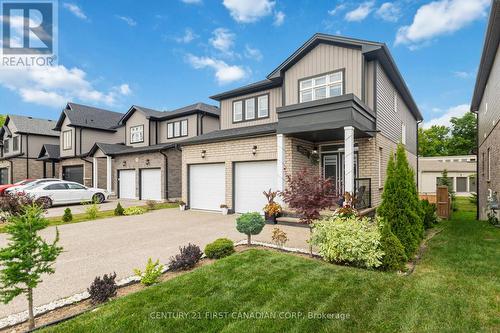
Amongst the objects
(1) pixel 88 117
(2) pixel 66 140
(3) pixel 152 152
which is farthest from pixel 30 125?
(3) pixel 152 152

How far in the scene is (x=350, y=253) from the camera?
512 cm

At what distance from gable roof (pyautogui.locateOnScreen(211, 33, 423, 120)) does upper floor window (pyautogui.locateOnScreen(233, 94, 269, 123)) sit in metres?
0.54

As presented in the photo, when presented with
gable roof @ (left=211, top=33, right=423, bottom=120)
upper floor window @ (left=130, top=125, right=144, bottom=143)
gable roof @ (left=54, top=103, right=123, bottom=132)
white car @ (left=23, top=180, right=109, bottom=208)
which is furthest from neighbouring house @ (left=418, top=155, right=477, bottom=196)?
gable roof @ (left=54, top=103, right=123, bottom=132)

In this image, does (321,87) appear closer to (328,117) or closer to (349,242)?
(328,117)

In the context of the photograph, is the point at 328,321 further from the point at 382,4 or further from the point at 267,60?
the point at 267,60

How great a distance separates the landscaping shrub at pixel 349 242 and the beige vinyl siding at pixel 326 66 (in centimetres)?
663

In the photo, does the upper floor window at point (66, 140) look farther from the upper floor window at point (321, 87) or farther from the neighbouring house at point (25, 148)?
the upper floor window at point (321, 87)

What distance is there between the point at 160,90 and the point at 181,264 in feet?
85.2

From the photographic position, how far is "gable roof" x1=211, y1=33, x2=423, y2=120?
389 inches

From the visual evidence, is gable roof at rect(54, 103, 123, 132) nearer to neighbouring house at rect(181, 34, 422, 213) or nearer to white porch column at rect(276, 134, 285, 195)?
neighbouring house at rect(181, 34, 422, 213)

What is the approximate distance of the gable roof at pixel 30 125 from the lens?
94.1 ft

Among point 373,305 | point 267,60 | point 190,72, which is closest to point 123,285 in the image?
point 373,305

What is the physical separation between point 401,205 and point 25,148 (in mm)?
37003

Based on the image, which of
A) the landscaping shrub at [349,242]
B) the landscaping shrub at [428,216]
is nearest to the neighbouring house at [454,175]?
the landscaping shrub at [428,216]
